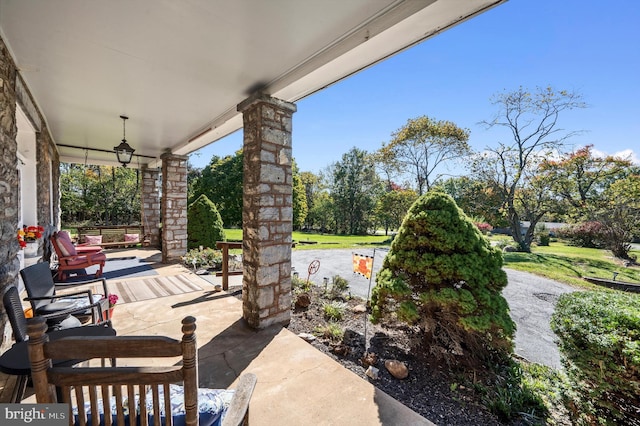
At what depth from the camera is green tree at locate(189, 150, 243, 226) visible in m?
15.6

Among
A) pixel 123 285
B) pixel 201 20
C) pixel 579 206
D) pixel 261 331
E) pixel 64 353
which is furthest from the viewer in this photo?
pixel 579 206

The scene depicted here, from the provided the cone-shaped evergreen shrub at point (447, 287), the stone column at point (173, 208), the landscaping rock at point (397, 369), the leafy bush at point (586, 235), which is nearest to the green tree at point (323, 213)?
the leafy bush at point (586, 235)

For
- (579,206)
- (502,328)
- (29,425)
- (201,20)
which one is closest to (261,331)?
(29,425)

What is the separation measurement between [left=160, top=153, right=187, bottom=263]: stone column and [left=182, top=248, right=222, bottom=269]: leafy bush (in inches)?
16.4

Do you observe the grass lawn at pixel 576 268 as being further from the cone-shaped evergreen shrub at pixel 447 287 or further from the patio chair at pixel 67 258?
the patio chair at pixel 67 258

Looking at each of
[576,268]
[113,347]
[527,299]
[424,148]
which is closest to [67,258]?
[113,347]

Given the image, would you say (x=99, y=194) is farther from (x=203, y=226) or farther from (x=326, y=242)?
(x=326, y=242)

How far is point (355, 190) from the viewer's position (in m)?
21.8

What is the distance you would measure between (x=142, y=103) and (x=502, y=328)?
485cm

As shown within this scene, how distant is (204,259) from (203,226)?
4.19ft

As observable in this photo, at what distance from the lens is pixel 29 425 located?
2.81 ft

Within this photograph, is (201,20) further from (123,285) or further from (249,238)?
(123,285)

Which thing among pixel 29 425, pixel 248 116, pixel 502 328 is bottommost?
pixel 502 328

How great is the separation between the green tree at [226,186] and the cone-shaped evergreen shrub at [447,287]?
1419 centimetres
